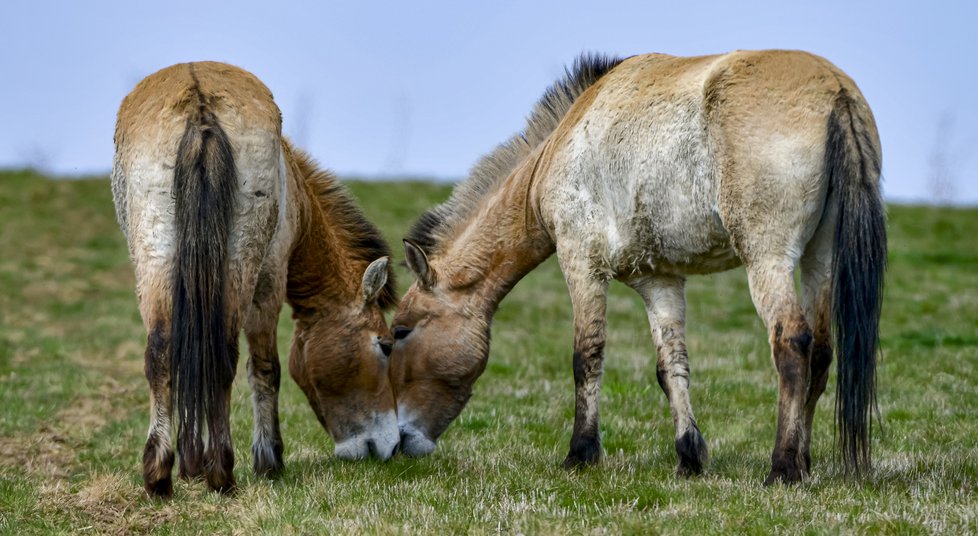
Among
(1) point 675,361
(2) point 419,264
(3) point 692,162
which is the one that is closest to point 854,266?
(3) point 692,162

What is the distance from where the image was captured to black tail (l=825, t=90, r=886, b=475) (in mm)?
5043

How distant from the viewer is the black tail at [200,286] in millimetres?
4898

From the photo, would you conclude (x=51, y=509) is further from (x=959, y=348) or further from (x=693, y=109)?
(x=959, y=348)

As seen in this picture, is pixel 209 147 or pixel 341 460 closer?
pixel 209 147

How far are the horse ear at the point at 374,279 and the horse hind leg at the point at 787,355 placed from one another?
7.83 ft

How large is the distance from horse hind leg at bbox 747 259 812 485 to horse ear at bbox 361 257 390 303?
2.39 m

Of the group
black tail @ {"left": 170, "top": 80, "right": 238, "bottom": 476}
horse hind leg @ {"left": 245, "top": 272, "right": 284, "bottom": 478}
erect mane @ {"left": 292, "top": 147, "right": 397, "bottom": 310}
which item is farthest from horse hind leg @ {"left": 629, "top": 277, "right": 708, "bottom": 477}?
black tail @ {"left": 170, "top": 80, "right": 238, "bottom": 476}

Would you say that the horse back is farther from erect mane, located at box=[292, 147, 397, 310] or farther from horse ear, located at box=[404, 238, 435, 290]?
erect mane, located at box=[292, 147, 397, 310]

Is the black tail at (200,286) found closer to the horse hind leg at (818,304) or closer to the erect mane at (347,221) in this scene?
the erect mane at (347,221)

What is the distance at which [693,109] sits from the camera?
558cm

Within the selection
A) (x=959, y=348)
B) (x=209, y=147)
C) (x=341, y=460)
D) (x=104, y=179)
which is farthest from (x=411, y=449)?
(x=104, y=179)

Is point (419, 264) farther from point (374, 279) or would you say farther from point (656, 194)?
point (656, 194)

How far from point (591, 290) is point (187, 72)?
105 inches

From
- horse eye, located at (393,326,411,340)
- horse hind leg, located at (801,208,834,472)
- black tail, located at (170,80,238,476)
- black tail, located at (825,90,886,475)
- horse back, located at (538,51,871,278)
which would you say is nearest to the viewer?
black tail, located at (170,80,238,476)
